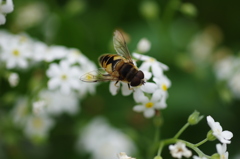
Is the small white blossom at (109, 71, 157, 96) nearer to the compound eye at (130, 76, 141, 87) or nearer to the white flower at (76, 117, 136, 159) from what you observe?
the compound eye at (130, 76, 141, 87)

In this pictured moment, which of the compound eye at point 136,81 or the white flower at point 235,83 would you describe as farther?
the white flower at point 235,83

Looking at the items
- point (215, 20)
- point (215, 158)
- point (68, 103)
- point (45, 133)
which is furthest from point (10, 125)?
point (215, 20)

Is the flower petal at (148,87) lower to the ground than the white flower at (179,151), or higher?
higher

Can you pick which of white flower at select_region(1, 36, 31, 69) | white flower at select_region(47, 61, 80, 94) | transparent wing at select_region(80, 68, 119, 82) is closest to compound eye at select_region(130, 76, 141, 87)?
transparent wing at select_region(80, 68, 119, 82)

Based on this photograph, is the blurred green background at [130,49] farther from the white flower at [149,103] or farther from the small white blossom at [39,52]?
the white flower at [149,103]

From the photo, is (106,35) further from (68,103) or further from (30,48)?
(30,48)

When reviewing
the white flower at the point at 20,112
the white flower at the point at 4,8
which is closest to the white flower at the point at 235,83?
the white flower at the point at 20,112

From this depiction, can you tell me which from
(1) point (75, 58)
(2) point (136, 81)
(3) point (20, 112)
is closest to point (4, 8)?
(1) point (75, 58)
